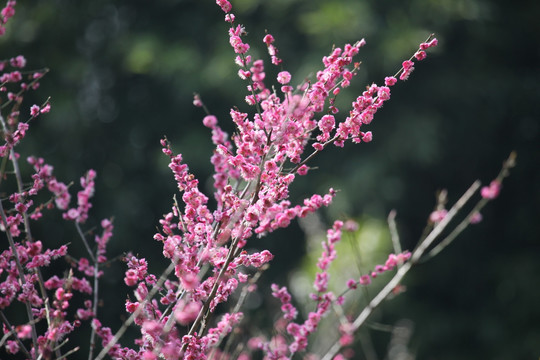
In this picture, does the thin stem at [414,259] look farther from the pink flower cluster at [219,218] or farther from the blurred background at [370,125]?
the blurred background at [370,125]

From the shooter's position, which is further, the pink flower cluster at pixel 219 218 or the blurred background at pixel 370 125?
the blurred background at pixel 370 125

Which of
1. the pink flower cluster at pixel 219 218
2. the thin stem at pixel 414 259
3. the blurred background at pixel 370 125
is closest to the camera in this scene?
the thin stem at pixel 414 259

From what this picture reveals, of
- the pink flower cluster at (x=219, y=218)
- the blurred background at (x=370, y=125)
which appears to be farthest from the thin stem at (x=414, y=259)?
the blurred background at (x=370, y=125)

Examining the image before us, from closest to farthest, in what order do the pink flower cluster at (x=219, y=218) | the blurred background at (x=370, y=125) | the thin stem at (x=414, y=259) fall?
the thin stem at (x=414, y=259) < the pink flower cluster at (x=219, y=218) < the blurred background at (x=370, y=125)

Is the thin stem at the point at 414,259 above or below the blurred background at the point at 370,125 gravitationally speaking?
below

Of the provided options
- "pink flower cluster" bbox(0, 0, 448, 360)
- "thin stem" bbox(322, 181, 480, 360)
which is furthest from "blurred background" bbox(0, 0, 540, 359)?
"thin stem" bbox(322, 181, 480, 360)

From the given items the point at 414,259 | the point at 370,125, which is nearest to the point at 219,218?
the point at 414,259

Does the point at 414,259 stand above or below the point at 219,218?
below

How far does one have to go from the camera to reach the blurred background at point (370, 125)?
22.4 feet

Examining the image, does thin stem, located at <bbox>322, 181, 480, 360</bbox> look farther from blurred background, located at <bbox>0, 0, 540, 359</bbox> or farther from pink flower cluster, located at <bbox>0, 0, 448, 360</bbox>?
blurred background, located at <bbox>0, 0, 540, 359</bbox>

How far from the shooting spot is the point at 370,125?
7.08 m

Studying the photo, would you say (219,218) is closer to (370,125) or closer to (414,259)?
(414,259)

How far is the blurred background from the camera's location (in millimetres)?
6828

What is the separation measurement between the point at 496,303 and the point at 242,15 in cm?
493
